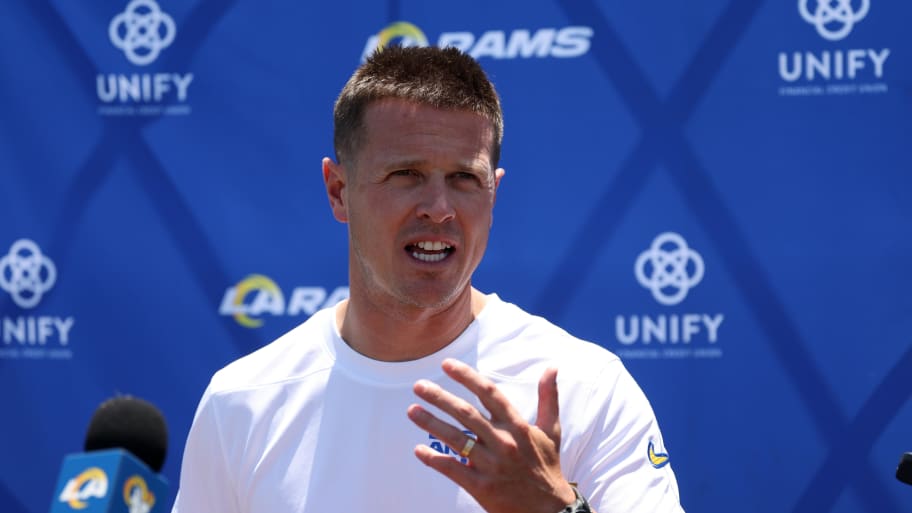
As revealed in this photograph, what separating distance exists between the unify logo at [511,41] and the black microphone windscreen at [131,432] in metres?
1.38

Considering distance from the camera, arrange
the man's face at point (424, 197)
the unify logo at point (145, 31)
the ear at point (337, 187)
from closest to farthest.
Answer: the man's face at point (424, 197) < the ear at point (337, 187) < the unify logo at point (145, 31)

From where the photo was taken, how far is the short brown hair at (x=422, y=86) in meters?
1.85

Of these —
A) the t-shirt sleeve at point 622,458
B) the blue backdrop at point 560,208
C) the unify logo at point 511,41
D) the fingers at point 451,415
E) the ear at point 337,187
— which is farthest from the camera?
the unify logo at point 511,41

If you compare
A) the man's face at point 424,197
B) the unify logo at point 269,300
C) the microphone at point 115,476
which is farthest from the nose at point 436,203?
the unify logo at point 269,300

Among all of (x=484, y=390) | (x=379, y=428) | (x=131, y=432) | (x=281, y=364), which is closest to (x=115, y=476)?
(x=131, y=432)

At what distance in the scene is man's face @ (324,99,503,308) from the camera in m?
1.80

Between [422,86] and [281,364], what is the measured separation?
20.8 inches

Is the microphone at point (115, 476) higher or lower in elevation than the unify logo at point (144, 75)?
lower

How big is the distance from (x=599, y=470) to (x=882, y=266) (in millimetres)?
1918

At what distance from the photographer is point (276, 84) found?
143 inches

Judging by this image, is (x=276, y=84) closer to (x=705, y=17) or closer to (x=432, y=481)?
(x=705, y=17)

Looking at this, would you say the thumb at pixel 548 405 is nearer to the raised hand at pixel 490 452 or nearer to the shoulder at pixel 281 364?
the raised hand at pixel 490 452

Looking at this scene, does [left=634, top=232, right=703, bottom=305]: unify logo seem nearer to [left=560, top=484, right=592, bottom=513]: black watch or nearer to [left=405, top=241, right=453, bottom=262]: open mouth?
[left=405, top=241, right=453, bottom=262]: open mouth

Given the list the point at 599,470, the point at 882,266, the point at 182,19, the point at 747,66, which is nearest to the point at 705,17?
the point at 747,66
